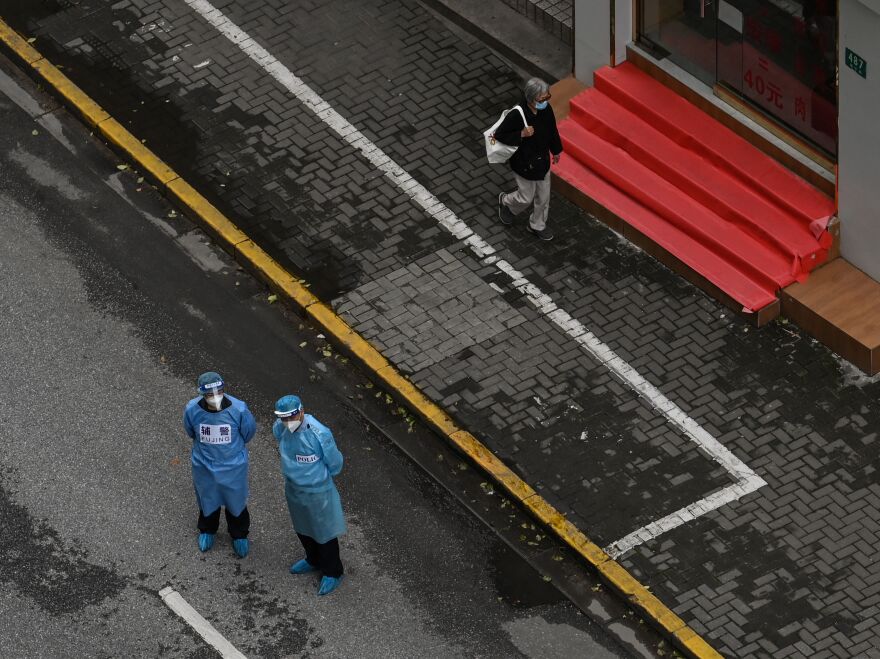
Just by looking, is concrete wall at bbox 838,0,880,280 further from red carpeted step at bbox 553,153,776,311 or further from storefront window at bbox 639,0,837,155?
red carpeted step at bbox 553,153,776,311

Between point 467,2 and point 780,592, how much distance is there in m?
7.70

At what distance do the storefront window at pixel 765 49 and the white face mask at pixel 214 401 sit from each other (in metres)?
5.88

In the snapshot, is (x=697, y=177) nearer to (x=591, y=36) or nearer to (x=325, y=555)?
(x=591, y=36)

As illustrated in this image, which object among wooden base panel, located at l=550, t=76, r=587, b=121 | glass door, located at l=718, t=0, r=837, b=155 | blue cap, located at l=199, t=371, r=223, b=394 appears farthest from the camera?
wooden base panel, located at l=550, t=76, r=587, b=121

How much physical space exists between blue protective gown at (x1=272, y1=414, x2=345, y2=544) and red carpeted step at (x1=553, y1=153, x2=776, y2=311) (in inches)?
172

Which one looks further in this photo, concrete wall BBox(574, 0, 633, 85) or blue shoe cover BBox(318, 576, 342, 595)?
concrete wall BBox(574, 0, 633, 85)

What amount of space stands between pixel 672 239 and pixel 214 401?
5.03 metres

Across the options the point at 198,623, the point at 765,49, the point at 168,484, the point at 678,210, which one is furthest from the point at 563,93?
the point at 198,623

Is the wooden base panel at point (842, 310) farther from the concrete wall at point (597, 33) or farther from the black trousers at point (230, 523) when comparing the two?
the black trousers at point (230, 523)

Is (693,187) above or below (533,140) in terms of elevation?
below

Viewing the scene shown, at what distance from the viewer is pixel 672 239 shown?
18422mm

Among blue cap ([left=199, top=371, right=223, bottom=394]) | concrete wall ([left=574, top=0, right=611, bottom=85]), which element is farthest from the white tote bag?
blue cap ([left=199, top=371, right=223, bottom=394])

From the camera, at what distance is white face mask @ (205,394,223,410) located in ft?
49.7

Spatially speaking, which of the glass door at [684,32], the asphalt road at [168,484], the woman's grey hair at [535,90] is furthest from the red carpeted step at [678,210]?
the asphalt road at [168,484]
